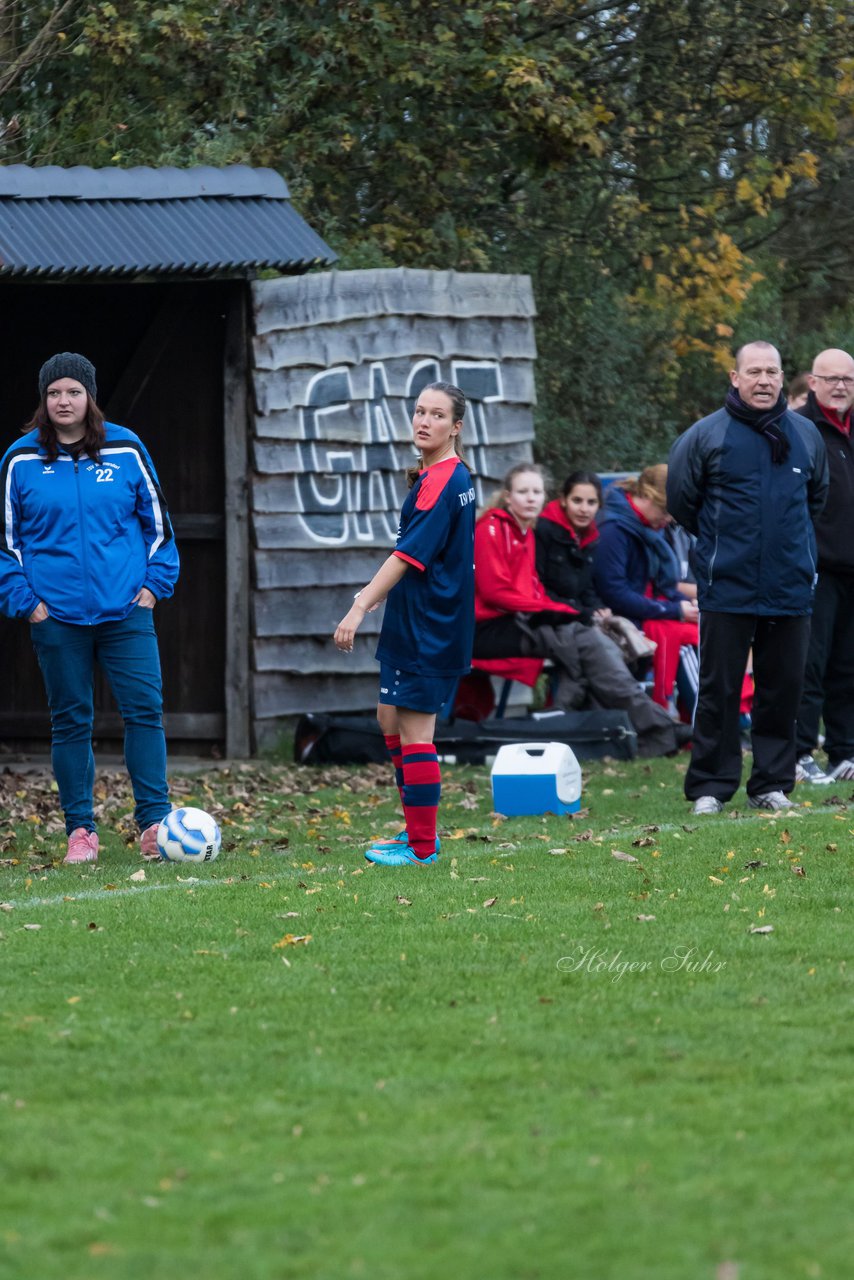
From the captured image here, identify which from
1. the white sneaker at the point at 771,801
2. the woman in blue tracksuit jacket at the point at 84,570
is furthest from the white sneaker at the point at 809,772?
the woman in blue tracksuit jacket at the point at 84,570

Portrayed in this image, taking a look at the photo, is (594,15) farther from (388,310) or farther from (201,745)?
(201,745)

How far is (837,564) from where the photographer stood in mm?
10219

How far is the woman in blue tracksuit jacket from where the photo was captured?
7.85 meters

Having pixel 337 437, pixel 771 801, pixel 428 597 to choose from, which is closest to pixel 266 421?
pixel 337 437

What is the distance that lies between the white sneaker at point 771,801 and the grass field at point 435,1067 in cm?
119

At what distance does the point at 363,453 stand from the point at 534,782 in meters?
4.02

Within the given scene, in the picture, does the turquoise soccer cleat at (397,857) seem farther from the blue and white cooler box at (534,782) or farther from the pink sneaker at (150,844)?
the blue and white cooler box at (534,782)

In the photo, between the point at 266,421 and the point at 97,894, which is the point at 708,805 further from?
the point at 266,421

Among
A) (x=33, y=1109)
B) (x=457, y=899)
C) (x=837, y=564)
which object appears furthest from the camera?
(x=837, y=564)

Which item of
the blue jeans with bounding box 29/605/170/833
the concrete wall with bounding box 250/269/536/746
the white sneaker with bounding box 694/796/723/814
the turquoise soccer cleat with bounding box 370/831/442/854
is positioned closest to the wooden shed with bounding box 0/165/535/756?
the concrete wall with bounding box 250/269/536/746

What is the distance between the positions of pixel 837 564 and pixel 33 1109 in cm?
693

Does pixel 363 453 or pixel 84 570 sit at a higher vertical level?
pixel 363 453

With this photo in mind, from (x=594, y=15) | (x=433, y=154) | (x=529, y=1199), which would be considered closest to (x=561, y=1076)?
(x=529, y=1199)

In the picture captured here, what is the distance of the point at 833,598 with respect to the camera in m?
10.3
